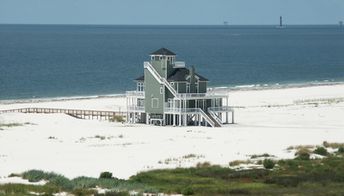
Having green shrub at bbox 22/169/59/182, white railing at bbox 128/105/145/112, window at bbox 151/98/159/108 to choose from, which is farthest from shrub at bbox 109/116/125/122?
green shrub at bbox 22/169/59/182

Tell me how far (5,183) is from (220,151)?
1654cm

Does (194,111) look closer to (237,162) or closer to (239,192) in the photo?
(237,162)

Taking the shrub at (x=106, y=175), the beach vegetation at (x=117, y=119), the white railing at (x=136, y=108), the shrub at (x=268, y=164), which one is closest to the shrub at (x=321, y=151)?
the shrub at (x=268, y=164)

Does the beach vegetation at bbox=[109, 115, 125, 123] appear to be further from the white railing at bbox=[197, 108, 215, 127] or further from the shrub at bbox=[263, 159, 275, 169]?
the shrub at bbox=[263, 159, 275, 169]

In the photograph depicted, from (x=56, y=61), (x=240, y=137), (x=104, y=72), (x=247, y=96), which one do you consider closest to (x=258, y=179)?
(x=240, y=137)

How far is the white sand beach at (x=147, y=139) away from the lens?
5431 centimetres

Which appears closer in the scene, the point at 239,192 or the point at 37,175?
the point at 239,192

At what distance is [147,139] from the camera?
66125 millimetres

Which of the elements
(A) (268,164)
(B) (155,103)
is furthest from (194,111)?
(A) (268,164)

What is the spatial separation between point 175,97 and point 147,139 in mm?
10550

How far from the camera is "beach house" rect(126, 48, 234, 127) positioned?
7625 cm

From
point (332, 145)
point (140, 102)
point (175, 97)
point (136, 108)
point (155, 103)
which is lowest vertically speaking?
point (332, 145)

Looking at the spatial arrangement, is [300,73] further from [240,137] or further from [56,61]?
[240,137]

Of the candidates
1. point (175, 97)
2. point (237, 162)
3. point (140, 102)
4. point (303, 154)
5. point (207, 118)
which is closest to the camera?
point (237, 162)
